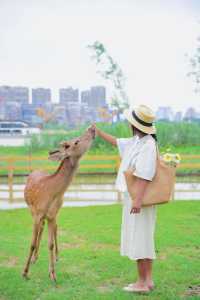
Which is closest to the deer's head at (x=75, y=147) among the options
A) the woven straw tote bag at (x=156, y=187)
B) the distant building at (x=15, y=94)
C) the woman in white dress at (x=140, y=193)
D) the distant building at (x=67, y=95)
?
the woman in white dress at (x=140, y=193)

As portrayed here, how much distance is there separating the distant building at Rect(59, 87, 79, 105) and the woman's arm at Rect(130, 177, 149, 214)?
18.0 m

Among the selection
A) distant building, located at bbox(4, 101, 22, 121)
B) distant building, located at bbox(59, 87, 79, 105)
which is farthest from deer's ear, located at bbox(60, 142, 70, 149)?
distant building, located at bbox(59, 87, 79, 105)

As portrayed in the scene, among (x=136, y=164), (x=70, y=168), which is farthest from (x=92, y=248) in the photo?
(x=136, y=164)

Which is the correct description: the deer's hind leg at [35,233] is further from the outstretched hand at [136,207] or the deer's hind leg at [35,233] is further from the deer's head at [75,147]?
the outstretched hand at [136,207]

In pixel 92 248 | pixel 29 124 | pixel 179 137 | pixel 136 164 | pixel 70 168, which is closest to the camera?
pixel 136 164

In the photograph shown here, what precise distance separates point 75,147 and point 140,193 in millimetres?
728

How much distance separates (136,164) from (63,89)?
1804 cm

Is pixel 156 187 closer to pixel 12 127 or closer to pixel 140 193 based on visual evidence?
pixel 140 193

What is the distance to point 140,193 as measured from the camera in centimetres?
416

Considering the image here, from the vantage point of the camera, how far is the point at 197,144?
19750 mm

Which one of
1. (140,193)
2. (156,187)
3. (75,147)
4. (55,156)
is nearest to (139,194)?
→ (140,193)

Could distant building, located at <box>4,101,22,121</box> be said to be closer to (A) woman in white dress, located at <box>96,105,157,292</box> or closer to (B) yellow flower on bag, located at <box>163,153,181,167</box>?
(B) yellow flower on bag, located at <box>163,153,181,167</box>

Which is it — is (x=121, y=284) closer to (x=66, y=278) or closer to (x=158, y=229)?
(x=66, y=278)

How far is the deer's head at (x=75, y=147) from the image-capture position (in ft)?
14.8
